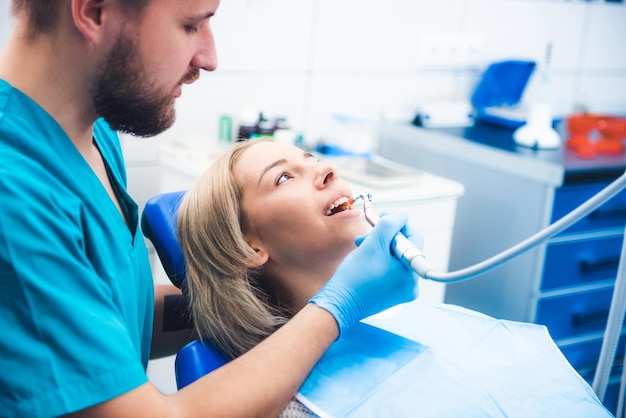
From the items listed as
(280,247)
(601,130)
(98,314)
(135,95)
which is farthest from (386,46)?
(98,314)

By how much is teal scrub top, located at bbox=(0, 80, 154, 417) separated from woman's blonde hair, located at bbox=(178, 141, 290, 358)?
13.6 inches

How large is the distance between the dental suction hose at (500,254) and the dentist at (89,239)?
0.25 ft

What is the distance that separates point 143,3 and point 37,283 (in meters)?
0.41

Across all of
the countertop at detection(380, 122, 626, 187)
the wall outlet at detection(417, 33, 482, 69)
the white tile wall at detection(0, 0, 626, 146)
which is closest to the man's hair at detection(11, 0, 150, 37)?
the white tile wall at detection(0, 0, 626, 146)

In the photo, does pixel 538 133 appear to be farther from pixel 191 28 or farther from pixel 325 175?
pixel 191 28

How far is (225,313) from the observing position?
1355 millimetres

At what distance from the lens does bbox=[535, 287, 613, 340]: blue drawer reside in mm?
2291

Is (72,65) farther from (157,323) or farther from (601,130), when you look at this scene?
(601,130)

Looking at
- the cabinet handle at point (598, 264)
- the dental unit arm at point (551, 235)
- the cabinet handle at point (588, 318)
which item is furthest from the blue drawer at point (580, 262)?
the dental unit arm at point (551, 235)

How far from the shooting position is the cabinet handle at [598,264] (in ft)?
7.55

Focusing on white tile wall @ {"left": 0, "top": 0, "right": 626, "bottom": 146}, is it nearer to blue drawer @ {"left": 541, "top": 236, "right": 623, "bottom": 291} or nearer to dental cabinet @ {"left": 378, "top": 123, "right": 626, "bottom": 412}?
dental cabinet @ {"left": 378, "top": 123, "right": 626, "bottom": 412}

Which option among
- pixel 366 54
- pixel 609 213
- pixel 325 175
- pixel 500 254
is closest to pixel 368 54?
pixel 366 54

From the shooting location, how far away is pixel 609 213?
229cm

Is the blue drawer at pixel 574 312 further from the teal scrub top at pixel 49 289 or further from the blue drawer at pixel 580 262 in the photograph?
the teal scrub top at pixel 49 289
